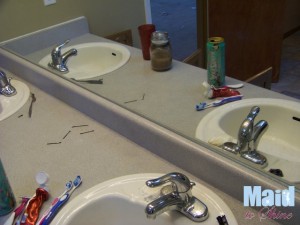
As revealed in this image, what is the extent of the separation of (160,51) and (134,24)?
0.17 metres

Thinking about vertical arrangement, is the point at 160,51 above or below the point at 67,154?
above

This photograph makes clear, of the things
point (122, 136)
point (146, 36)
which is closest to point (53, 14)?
point (146, 36)

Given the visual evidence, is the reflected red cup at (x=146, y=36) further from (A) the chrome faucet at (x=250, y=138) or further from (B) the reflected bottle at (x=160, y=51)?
(A) the chrome faucet at (x=250, y=138)

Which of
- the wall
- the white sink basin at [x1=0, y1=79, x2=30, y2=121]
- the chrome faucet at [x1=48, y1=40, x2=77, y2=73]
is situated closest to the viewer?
the wall

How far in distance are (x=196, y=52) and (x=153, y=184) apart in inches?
17.6

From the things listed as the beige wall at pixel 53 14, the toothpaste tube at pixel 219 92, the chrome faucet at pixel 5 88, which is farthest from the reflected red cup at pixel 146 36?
the chrome faucet at pixel 5 88

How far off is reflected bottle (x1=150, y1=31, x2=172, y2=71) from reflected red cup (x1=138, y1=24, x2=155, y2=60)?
20mm

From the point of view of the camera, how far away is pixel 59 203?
840 mm

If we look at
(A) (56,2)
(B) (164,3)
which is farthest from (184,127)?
(A) (56,2)

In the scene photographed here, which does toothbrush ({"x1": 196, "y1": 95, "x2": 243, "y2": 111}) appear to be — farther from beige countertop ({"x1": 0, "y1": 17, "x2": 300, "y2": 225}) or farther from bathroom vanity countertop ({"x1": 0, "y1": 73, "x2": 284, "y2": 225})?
bathroom vanity countertop ({"x1": 0, "y1": 73, "x2": 284, "y2": 225})

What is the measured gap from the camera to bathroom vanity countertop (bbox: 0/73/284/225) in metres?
0.92

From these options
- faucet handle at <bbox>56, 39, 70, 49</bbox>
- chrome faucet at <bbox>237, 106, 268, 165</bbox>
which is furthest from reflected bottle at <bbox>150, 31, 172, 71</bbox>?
faucet handle at <bbox>56, 39, 70, 49</bbox>

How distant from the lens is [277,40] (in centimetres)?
78

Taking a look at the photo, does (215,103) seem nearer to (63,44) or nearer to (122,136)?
(122,136)
